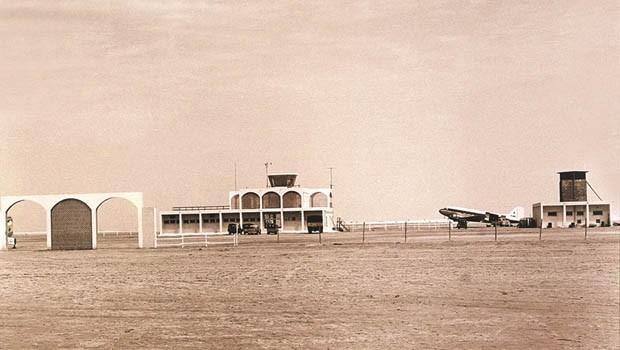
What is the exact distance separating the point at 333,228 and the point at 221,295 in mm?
67057

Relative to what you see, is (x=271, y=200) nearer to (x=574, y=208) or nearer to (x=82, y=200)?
(x=574, y=208)

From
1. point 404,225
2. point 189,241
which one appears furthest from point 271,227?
point 189,241

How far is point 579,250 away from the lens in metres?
33.8

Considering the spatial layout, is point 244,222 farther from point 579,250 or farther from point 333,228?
point 579,250

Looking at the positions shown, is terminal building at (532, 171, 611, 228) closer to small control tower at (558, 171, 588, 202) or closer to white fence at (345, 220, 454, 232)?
small control tower at (558, 171, 588, 202)

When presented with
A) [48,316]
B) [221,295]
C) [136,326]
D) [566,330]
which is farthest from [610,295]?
[48,316]

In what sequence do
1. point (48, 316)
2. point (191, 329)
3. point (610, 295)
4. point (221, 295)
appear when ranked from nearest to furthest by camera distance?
point (191, 329)
point (48, 316)
point (610, 295)
point (221, 295)

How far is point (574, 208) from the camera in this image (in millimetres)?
77562

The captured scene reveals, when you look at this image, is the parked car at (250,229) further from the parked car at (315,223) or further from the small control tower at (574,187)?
the small control tower at (574,187)

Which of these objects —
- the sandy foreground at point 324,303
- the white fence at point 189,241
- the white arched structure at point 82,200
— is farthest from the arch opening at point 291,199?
the sandy foreground at point 324,303

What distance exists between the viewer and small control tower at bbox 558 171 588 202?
78.9 m

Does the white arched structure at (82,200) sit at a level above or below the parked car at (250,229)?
above

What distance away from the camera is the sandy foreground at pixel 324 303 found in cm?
1374

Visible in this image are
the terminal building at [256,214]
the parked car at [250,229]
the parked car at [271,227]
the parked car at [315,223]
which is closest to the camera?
the parked car at [250,229]
